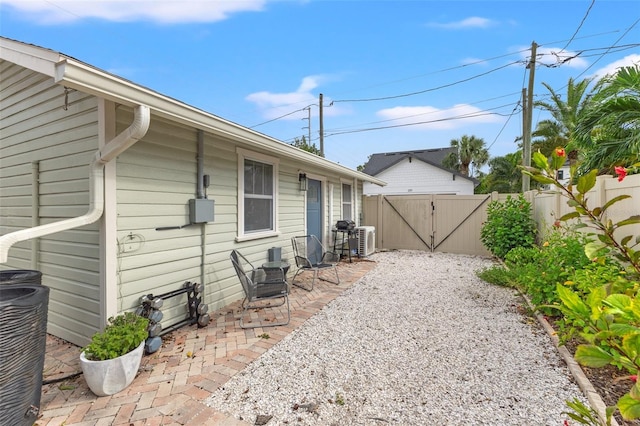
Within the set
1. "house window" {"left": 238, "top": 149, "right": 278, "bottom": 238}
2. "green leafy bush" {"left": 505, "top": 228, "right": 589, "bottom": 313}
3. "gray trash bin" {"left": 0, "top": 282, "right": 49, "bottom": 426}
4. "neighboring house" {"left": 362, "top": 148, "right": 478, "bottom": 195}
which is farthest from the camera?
"neighboring house" {"left": 362, "top": 148, "right": 478, "bottom": 195}

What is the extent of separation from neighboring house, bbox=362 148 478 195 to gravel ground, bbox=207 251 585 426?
12883mm

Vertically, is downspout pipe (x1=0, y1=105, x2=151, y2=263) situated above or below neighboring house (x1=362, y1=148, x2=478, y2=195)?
below

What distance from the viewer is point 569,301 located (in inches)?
38.5

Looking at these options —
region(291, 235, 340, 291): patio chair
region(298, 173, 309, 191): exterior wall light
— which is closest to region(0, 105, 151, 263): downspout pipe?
region(291, 235, 340, 291): patio chair

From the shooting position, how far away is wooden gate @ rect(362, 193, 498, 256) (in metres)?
8.69

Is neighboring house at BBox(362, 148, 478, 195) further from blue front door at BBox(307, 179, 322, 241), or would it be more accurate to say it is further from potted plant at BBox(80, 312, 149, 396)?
potted plant at BBox(80, 312, 149, 396)

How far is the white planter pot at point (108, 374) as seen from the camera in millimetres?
2207

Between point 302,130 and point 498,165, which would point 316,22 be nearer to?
point 302,130

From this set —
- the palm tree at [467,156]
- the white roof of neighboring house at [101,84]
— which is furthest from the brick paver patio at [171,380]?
the palm tree at [467,156]

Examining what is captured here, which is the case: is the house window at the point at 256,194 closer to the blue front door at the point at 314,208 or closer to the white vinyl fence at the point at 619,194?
the blue front door at the point at 314,208

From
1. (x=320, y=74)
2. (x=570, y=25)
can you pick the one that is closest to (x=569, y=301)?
(x=570, y=25)

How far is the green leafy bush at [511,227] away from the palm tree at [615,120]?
2.07m

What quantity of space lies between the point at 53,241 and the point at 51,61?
2010 mm

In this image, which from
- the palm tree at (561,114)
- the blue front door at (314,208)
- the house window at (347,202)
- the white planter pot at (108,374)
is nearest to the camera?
the white planter pot at (108,374)
